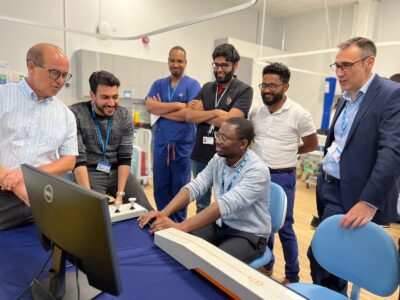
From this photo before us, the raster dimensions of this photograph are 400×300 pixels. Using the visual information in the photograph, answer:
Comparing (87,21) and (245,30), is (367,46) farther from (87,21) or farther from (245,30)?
(245,30)

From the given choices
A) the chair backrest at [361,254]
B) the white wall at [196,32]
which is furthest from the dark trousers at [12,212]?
the white wall at [196,32]

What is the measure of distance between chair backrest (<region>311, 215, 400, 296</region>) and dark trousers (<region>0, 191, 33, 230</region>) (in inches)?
53.1

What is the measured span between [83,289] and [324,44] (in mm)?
6563

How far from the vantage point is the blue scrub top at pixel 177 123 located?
8.87 ft

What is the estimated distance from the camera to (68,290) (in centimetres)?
97

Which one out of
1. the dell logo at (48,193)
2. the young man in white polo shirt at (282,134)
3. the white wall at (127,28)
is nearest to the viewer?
the dell logo at (48,193)

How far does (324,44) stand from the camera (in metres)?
6.26

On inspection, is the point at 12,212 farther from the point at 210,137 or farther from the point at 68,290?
the point at 210,137

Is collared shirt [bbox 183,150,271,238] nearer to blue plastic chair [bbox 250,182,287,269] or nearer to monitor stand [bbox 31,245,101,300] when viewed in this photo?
blue plastic chair [bbox 250,182,287,269]

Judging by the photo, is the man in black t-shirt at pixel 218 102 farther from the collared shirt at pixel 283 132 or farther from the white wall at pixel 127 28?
the white wall at pixel 127 28

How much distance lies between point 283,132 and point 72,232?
1618 mm

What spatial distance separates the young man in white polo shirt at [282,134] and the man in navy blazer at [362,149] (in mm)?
393

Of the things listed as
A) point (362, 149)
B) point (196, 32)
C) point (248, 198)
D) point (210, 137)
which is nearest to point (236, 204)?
point (248, 198)

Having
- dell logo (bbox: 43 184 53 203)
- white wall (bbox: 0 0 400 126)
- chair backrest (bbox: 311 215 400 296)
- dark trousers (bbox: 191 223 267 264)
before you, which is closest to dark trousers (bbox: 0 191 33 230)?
dell logo (bbox: 43 184 53 203)
